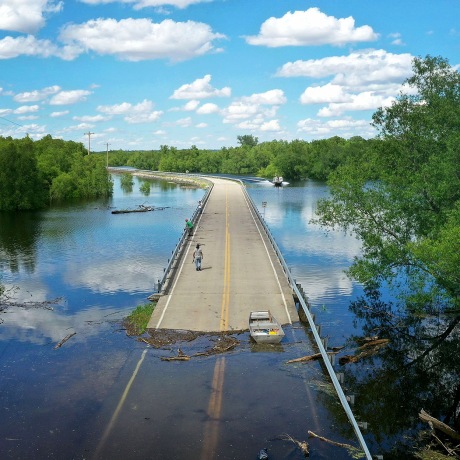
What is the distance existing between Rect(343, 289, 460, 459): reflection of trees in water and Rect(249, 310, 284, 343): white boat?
3637 millimetres

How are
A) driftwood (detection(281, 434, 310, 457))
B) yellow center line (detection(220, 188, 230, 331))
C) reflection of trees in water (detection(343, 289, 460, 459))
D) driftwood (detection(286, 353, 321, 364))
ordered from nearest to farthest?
driftwood (detection(281, 434, 310, 457)), reflection of trees in water (detection(343, 289, 460, 459)), driftwood (detection(286, 353, 321, 364)), yellow center line (detection(220, 188, 230, 331))

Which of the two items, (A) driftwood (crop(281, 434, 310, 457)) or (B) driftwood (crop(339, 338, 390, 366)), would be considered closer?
(A) driftwood (crop(281, 434, 310, 457))

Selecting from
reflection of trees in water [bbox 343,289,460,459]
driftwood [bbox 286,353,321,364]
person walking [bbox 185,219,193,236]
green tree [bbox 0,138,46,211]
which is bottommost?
reflection of trees in water [bbox 343,289,460,459]

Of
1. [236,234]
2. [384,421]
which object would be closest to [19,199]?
[236,234]

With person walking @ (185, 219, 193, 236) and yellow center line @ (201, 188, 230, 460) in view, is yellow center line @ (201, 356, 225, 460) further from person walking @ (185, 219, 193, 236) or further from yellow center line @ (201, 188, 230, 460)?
person walking @ (185, 219, 193, 236)

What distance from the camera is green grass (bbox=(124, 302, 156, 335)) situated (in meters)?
28.2

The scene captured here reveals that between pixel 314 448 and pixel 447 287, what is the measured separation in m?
14.2

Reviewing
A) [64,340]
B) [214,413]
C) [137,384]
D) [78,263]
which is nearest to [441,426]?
[214,413]

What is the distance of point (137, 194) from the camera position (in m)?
123

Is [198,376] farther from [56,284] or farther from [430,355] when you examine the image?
[56,284]

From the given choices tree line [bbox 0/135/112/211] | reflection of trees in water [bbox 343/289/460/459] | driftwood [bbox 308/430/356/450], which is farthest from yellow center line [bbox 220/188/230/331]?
tree line [bbox 0/135/112/211]

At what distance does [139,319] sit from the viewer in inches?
1179

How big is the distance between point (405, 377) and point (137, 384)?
1254 cm

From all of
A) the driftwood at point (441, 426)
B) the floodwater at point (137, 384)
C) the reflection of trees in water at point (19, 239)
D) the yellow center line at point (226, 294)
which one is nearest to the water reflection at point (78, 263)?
the reflection of trees in water at point (19, 239)
